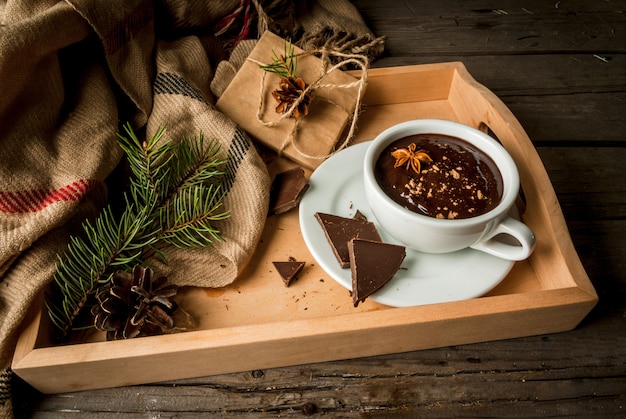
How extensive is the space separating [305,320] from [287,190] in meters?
0.31

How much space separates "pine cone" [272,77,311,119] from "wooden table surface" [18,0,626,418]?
43 cm

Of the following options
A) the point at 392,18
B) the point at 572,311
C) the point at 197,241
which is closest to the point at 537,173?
the point at 572,311

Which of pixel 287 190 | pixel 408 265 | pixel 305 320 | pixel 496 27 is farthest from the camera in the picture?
pixel 496 27

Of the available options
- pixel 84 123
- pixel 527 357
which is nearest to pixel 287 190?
pixel 84 123

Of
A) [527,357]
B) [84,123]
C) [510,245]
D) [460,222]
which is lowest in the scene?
[527,357]

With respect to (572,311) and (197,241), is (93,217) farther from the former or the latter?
(572,311)

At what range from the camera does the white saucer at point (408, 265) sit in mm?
920

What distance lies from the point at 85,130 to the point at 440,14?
115 centimetres

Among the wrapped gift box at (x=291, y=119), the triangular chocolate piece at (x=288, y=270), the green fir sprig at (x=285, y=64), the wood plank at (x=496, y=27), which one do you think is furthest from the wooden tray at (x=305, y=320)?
the wood plank at (x=496, y=27)

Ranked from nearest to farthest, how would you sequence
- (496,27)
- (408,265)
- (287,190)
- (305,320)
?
(305,320) → (408,265) → (287,190) → (496,27)

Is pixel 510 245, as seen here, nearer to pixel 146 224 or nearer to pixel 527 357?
pixel 527 357

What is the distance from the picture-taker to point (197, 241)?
0.96 m

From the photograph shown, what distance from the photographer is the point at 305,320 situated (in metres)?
0.84

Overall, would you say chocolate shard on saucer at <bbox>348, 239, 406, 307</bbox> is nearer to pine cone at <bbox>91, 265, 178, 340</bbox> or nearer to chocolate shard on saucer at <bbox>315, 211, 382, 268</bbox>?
chocolate shard on saucer at <bbox>315, 211, 382, 268</bbox>
